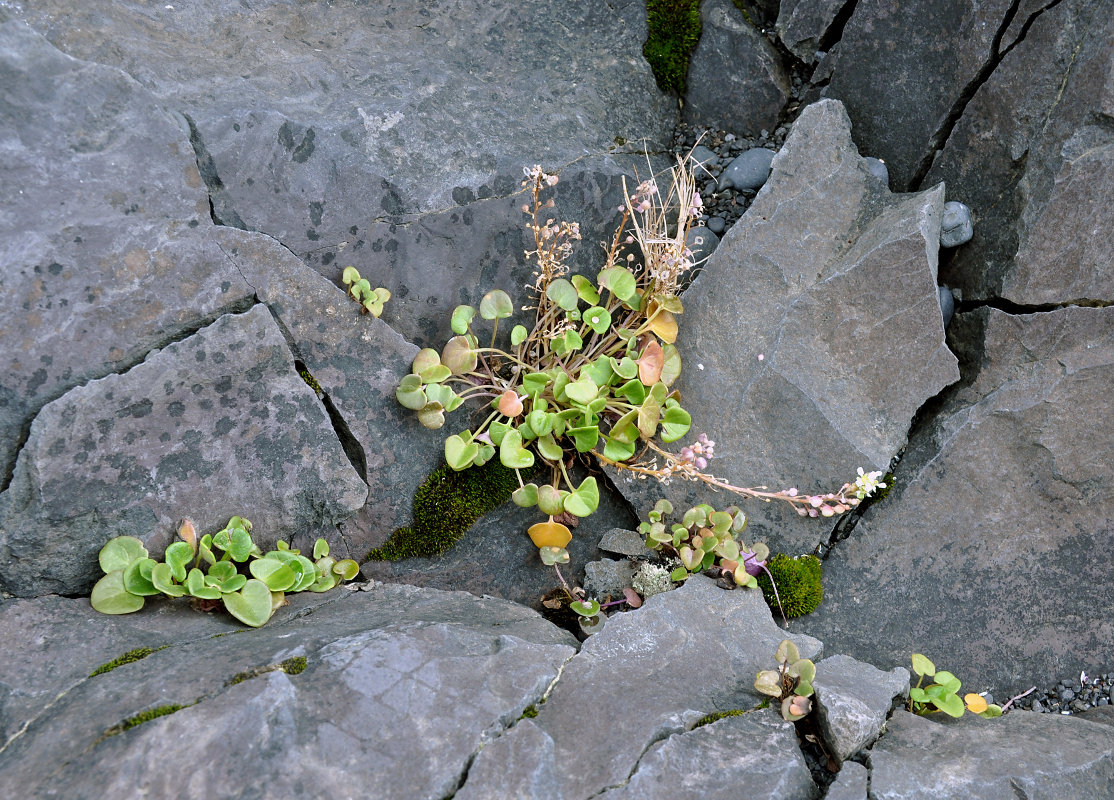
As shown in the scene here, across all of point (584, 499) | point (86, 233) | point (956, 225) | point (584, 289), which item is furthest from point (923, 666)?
point (86, 233)

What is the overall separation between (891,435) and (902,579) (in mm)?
601

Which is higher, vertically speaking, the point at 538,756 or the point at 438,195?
the point at 438,195

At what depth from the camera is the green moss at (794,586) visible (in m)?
3.35

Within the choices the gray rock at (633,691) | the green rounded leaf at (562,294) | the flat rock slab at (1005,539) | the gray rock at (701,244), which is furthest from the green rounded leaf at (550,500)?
the gray rock at (701,244)

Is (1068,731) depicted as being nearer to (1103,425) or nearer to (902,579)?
(902,579)

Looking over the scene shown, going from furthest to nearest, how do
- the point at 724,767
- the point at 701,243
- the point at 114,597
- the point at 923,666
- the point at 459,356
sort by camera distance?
1. the point at 701,243
2. the point at 459,356
3. the point at 923,666
4. the point at 114,597
5. the point at 724,767

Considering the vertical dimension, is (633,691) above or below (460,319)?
below

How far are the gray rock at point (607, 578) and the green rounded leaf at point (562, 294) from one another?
1.10 metres

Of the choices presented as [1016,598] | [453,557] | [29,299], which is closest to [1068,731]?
[1016,598]

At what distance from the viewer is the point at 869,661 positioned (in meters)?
3.33

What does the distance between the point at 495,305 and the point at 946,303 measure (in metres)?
1.95

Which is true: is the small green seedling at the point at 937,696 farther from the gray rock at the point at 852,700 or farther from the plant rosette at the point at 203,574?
the plant rosette at the point at 203,574

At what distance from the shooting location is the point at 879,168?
3.70 metres

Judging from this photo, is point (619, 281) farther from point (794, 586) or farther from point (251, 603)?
point (251, 603)
